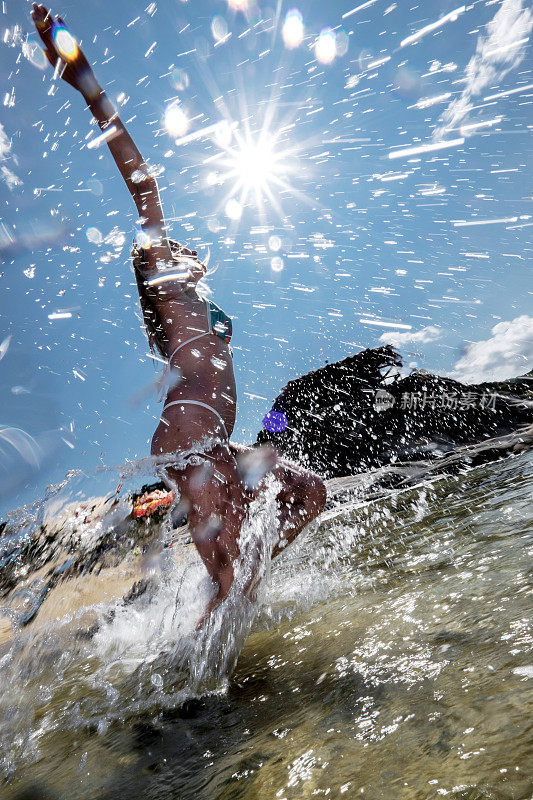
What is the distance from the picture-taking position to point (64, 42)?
2318 mm

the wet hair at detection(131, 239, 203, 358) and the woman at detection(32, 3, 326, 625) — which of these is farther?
the wet hair at detection(131, 239, 203, 358)

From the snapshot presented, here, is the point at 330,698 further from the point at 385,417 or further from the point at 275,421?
the point at 275,421

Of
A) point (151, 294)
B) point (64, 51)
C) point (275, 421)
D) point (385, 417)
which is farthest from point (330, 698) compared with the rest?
point (275, 421)

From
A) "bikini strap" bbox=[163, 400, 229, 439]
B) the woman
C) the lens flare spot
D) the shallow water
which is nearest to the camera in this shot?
the shallow water

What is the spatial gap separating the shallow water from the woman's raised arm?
2101 mm

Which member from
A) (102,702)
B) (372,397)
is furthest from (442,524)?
(372,397)

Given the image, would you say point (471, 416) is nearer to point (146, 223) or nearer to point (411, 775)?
point (146, 223)

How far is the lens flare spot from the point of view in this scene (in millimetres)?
2301

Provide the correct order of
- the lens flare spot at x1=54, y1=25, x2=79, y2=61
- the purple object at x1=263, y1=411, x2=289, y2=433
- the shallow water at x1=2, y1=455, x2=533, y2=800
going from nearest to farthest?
the shallow water at x1=2, y1=455, x2=533, y2=800 < the lens flare spot at x1=54, y1=25, x2=79, y2=61 < the purple object at x1=263, y1=411, x2=289, y2=433

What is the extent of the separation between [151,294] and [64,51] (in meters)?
1.41

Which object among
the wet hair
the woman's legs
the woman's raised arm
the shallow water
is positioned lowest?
the shallow water

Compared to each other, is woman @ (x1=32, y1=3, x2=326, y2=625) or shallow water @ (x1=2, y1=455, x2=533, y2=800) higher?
woman @ (x1=32, y1=3, x2=326, y2=625)

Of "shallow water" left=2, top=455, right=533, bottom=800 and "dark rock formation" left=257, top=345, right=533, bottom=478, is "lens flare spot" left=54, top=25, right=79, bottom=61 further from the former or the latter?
"dark rock formation" left=257, top=345, right=533, bottom=478

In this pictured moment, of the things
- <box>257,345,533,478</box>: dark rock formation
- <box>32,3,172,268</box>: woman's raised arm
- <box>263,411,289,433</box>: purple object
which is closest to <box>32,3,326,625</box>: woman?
<box>32,3,172,268</box>: woman's raised arm
